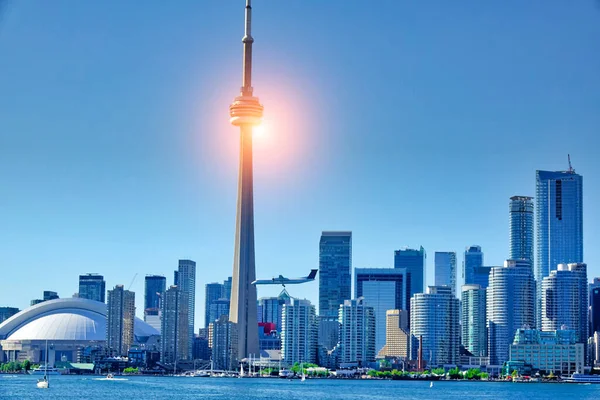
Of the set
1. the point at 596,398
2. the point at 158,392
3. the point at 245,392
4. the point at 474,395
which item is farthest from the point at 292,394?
the point at 596,398

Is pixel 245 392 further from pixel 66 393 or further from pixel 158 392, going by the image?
pixel 66 393

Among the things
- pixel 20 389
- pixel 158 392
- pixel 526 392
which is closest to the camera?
pixel 158 392

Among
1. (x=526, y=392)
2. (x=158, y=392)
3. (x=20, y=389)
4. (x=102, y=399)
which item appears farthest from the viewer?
(x=526, y=392)

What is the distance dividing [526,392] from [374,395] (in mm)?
33514

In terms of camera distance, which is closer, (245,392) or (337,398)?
(337,398)

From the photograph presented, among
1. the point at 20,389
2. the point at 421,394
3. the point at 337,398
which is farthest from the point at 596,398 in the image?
the point at 20,389

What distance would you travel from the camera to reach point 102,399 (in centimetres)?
12794

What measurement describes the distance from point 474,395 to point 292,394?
24.8 meters

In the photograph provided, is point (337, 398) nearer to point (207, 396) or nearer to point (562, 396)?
point (207, 396)

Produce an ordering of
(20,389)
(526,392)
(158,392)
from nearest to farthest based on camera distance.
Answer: (158,392)
(20,389)
(526,392)

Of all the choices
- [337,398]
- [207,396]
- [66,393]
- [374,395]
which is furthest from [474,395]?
[66,393]

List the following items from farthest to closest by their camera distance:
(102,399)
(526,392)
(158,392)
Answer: (526,392), (158,392), (102,399)

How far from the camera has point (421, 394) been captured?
156 metres

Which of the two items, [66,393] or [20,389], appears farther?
[20,389]
